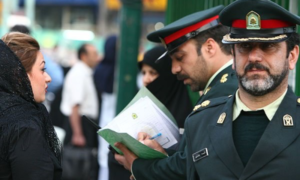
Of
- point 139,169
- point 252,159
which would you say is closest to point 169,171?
point 139,169

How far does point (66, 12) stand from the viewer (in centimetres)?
3684

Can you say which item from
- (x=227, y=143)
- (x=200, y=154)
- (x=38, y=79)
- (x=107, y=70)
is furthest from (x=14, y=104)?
(x=107, y=70)

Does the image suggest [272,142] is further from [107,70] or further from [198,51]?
[107,70]

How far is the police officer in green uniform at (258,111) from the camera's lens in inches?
124

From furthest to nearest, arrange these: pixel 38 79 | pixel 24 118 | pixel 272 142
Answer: pixel 38 79 < pixel 24 118 < pixel 272 142

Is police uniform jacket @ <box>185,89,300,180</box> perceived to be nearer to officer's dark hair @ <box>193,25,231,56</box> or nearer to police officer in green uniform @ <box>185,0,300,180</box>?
police officer in green uniform @ <box>185,0,300,180</box>

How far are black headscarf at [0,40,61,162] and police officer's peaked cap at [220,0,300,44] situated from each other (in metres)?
1.10

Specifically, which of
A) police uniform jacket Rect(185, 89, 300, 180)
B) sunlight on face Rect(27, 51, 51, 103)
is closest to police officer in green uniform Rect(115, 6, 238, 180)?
sunlight on face Rect(27, 51, 51, 103)

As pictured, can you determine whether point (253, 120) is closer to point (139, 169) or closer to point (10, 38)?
point (139, 169)

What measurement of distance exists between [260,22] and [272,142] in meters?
0.56

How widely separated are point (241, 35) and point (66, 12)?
1340 inches

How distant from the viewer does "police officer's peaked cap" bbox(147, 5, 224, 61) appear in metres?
4.45

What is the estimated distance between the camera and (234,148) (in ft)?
10.7

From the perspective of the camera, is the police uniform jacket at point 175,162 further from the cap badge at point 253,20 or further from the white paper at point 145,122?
the cap badge at point 253,20
